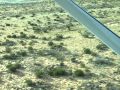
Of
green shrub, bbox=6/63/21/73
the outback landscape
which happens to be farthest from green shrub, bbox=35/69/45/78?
green shrub, bbox=6/63/21/73

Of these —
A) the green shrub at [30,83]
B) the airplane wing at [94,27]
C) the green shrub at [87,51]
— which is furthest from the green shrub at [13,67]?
the airplane wing at [94,27]

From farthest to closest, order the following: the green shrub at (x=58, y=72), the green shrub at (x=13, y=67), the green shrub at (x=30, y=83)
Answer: the green shrub at (x=13, y=67), the green shrub at (x=58, y=72), the green shrub at (x=30, y=83)

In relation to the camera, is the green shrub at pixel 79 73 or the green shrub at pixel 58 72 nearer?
the green shrub at pixel 79 73

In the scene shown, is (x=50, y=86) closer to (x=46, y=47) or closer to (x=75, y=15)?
(x=46, y=47)

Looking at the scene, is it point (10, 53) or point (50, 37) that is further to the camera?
point (50, 37)

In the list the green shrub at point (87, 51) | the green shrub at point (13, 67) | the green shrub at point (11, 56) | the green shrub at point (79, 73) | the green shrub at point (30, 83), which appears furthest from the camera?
the green shrub at point (87, 51)

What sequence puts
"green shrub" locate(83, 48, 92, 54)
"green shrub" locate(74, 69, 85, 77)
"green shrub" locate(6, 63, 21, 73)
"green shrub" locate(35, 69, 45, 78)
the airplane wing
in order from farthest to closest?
"green shrub" locate(83, 48, 92, 54) < "green shrub" locate(6, 63, 21, 73) < "green shrub" locate(74, 69, 85, 77) < "green shrub" locate(35, 69, 45, 78) < the airplane wing

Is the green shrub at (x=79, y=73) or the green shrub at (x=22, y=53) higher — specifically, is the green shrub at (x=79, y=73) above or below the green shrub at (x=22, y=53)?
above

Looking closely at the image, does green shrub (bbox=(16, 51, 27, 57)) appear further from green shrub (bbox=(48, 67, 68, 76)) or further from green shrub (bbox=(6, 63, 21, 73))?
green shrub (bbox=(48, 67, 68, 76))

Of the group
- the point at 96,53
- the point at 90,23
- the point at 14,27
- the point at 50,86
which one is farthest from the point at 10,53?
the point at 90,23

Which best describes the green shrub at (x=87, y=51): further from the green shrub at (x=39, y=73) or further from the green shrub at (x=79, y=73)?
the green shrub at (x=39, y=73)

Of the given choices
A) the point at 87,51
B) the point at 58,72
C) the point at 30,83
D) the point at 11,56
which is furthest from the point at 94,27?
the point at 87,51
